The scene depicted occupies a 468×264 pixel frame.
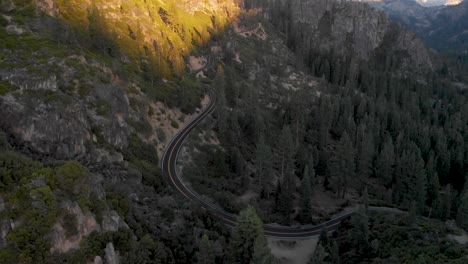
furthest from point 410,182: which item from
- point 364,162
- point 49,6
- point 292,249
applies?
point 49,6

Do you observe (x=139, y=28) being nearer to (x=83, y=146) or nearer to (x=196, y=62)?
(x=196, y=62)

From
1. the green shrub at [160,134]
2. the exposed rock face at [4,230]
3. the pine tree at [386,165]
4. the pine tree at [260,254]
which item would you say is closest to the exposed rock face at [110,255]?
the exposed rock face at [4,230]

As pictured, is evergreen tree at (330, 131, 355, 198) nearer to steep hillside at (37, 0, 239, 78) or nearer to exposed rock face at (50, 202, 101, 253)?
steep hillside at (37, 0, 239, 78)

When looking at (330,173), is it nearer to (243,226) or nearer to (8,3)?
(243,226)

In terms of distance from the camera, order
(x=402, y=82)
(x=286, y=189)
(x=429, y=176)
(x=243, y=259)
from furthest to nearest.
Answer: (x=402, y=82) < (x=429, y=176) < (x=286, y=189) < (x=243, y=259)

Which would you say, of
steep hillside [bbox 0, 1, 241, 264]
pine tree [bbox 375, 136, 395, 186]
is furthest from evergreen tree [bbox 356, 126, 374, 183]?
steep hillside [bbox 0, 1, 241, 264]

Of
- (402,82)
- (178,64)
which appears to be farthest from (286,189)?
(402,82)
